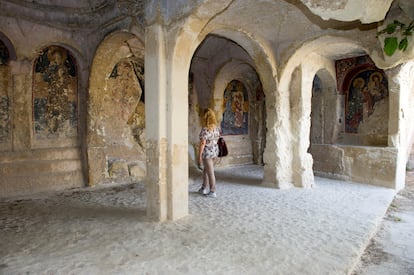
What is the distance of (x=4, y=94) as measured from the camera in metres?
6.13

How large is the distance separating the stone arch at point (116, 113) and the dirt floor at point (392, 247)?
5.39m

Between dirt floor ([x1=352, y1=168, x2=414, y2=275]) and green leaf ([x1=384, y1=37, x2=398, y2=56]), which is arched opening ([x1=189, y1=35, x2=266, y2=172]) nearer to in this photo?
dirt floor ([x1=352, y1=168, x2=414, y2=275])

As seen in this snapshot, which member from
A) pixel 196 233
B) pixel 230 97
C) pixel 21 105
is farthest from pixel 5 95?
pixel 230 97

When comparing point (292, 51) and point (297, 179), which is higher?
point (292, 51)

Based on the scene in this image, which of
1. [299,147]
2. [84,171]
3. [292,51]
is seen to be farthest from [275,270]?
[84,171]

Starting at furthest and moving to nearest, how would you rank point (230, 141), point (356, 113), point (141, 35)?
1. point (230, 141)
2. point (356, 113)
3. point (141, 35)

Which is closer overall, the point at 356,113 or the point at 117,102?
the point at 117,102

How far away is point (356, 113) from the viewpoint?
28.2 feet

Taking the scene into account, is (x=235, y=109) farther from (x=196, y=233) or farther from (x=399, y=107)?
(x=196, y=233)

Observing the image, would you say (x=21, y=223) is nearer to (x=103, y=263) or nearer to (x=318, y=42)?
(x=103, y=263)

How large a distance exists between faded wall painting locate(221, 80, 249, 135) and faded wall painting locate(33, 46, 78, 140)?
16.2 feet

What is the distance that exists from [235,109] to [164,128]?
647 cm

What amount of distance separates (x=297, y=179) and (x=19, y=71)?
6.40 m

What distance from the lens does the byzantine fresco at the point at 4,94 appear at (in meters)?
6.09
